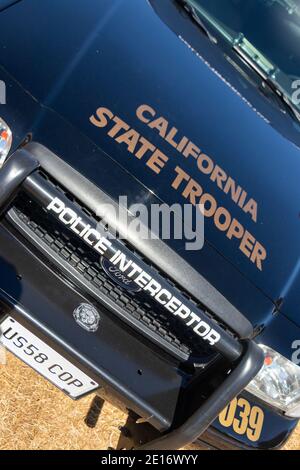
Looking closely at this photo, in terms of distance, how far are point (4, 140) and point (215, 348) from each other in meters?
1.22

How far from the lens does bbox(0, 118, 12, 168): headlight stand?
2.49m

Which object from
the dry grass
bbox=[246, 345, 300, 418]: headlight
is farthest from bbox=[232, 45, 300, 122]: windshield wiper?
the dry grass

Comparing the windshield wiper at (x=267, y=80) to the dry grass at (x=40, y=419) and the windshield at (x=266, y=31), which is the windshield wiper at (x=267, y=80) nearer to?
the windshield at (x=266, y=31)

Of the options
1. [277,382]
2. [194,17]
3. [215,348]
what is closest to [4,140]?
[215,348]

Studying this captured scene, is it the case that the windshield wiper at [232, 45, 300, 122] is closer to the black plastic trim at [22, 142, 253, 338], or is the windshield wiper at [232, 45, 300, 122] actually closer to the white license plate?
the black plastic trim at [22, 142, 253, 338]

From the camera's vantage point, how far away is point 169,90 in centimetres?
288

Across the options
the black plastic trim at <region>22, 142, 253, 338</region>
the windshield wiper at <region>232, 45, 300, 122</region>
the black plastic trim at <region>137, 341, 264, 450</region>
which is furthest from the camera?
the windshield wiper at <region>232, 45, 300, 122</region>

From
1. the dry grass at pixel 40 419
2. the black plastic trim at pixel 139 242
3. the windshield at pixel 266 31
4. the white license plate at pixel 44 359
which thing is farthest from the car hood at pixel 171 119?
the dry grass at pixel 40 419

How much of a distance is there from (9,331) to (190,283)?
2.90 ft

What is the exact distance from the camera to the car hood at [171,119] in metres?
2.61

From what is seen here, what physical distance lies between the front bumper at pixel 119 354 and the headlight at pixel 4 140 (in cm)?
24

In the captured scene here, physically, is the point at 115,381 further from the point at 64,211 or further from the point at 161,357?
the point at 64,211

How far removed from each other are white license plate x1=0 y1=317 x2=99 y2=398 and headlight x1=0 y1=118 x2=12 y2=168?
0.71 m

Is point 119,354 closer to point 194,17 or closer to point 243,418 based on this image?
point 243,418
